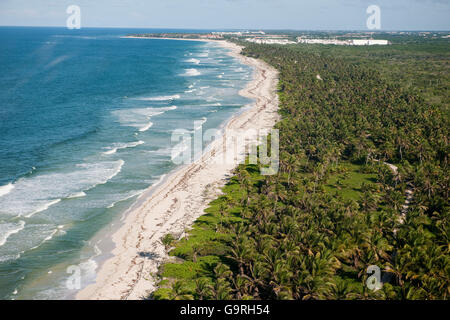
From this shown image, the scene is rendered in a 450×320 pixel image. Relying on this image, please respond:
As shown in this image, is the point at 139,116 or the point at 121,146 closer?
the point at 121,146

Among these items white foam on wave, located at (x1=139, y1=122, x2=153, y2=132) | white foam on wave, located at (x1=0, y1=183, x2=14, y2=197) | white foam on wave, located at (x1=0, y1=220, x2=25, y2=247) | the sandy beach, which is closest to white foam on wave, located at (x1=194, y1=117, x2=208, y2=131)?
the sandy beach

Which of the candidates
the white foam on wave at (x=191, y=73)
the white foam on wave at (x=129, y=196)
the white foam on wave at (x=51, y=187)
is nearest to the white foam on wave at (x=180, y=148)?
the white foam on wave at (x=51, y=187)

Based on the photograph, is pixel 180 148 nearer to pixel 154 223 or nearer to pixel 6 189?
pixel 154 223

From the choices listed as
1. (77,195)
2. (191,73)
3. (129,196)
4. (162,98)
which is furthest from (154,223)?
(191,73)

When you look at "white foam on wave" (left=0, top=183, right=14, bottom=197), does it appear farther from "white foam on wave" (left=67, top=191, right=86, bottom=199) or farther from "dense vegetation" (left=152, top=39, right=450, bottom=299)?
"dense vegetation" (left=152, top=39, right=450, bottom=299)

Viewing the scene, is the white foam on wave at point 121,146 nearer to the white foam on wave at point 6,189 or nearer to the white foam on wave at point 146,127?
the white foam on wave at point 146,127

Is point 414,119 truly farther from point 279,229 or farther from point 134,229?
point 134,229
